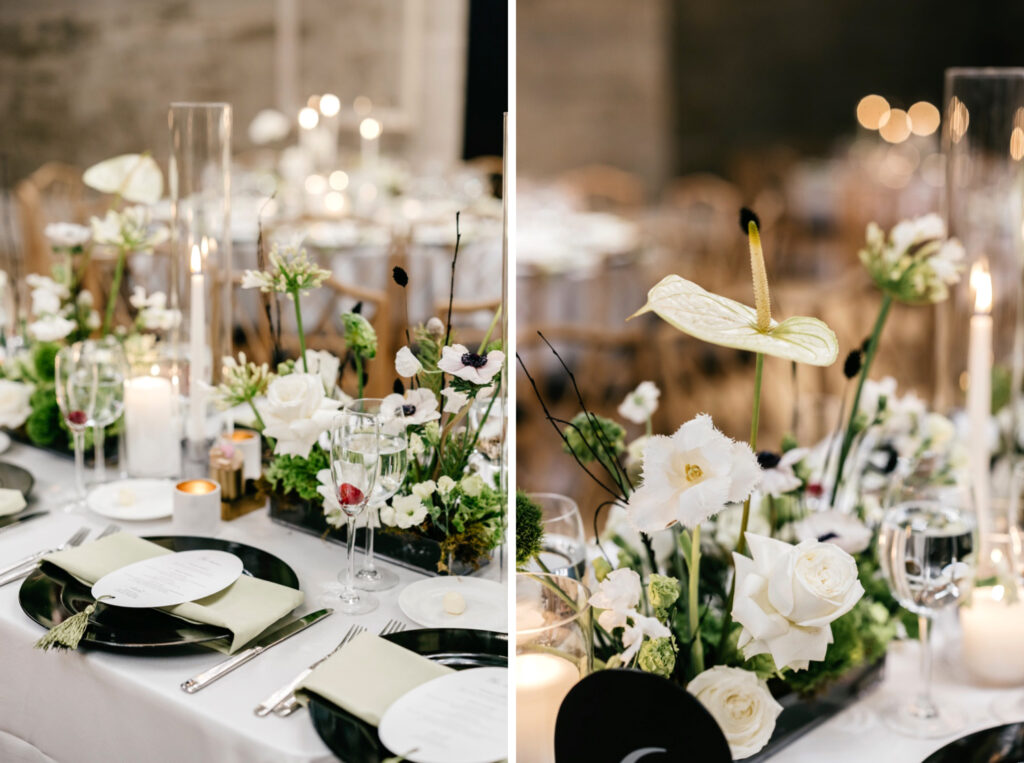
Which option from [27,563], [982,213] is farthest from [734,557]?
[982,213]

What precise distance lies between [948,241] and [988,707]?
2.00 ft

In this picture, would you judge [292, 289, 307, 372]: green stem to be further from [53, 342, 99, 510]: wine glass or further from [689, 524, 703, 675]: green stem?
[689, 524, 703, 675]: green stem

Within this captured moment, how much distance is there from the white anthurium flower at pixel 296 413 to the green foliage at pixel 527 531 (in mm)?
309

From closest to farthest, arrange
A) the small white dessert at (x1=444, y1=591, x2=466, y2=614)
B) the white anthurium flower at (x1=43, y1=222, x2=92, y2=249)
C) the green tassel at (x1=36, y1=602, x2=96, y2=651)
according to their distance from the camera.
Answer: the green tassel at (x1=36, y1=602, x2=96, y2=651), the small white dessert at (x1=444, y1=591, x2=466, y2=614), the white anthurium flower at (x1=43, y1=222, x2=92, y2=249)

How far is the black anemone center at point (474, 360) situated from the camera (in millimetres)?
985

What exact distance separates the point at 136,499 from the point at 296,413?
1.07 feet

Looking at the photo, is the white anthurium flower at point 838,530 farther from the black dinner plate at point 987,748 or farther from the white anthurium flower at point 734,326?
the white anthurium flower at point 734,326

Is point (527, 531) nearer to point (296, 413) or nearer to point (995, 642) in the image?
point (296, 413)

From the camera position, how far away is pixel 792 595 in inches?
28.5

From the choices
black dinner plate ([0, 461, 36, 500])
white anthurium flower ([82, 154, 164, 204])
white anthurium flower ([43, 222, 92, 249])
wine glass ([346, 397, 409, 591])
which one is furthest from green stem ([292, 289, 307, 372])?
white anthurium flower ([43, 222, 92, 249])

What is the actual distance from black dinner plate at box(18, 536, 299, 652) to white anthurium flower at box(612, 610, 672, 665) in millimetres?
375

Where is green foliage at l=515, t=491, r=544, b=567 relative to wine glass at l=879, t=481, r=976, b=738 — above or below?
above

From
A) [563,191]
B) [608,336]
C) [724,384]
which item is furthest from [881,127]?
[608,336]

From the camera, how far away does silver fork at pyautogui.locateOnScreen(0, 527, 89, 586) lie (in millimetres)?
1035
